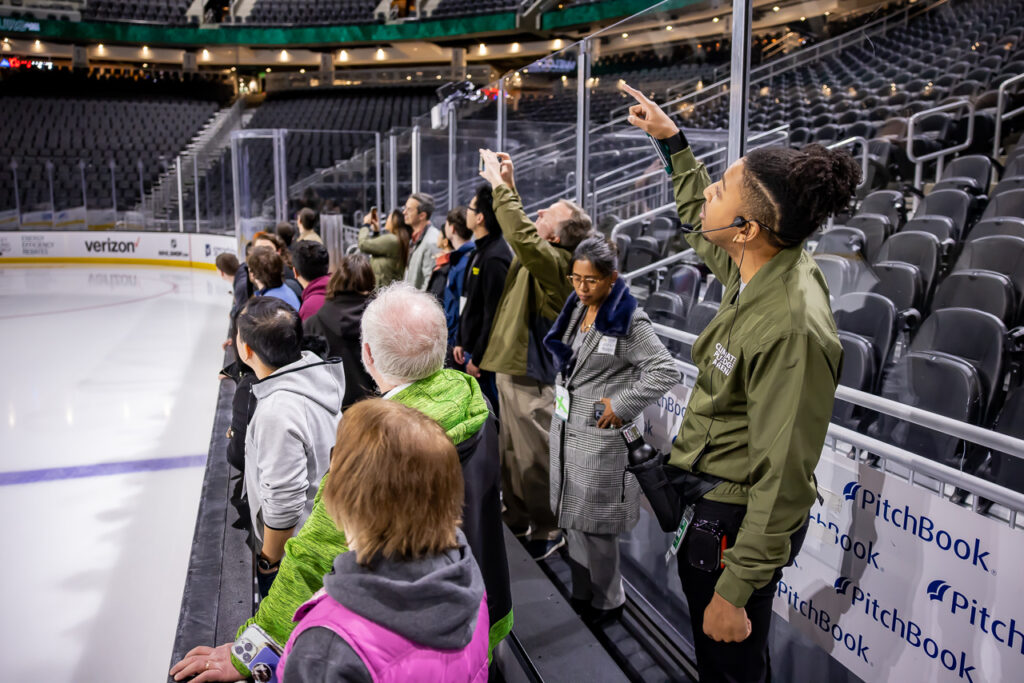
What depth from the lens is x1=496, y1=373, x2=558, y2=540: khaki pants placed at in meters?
3.06

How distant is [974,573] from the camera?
154 centimetres

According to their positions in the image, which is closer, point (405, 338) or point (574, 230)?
point (405, 338)

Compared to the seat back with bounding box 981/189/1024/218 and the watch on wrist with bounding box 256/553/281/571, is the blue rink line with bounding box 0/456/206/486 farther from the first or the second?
the seat back with bounding box 981/189/1024/218

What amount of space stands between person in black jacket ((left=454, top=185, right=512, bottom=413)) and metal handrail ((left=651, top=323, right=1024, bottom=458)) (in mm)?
1627

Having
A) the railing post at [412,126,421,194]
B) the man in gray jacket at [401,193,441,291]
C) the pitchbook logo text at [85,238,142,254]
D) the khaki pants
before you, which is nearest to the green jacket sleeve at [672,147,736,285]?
the khaki pants

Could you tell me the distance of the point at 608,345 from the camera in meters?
2.34

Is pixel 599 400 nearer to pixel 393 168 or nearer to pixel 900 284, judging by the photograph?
pixel 900 284

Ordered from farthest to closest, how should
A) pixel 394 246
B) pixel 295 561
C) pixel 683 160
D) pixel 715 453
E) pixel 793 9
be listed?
pixel 394 246 < pixel 793 9 < pixel 683 160 < pixel 715 453 < pixel 295 561

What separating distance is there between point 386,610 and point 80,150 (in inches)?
870

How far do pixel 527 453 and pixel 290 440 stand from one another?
131 centimetres

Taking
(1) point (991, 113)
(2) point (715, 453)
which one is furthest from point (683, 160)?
(1) point (991, 113)

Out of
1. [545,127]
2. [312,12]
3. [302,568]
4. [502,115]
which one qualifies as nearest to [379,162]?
[502,115]

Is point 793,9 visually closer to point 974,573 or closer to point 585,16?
point 974,573

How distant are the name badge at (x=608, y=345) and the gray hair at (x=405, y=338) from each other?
0.77 metres
